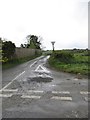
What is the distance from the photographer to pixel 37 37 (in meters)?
82.1

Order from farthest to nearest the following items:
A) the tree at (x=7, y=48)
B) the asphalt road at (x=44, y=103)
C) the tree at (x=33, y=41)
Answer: the tree at (x=33, y=41) → the tree at (x=7, y=48) → the asphalt road at (x=44, y=103)

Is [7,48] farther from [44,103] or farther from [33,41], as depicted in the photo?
[33,41]

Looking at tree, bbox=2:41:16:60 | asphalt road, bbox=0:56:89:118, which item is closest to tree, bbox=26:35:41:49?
tree, bbox=2:41:16:60

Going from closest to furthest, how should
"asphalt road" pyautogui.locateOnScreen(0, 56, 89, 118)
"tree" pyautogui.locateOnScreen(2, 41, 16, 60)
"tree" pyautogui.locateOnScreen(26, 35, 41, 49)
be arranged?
"asphalt road" pyautogui.locateOnScreen(0, 56, 89, 118) → "tree" pyautogui.locateOnScreen(2, 41, 16, 60) → "tree" pyautogui.locateOnScreen(26, 35, 41, 49)

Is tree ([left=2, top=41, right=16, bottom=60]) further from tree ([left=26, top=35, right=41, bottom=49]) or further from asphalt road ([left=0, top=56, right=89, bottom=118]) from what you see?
tree ([left=26, top=35, right=41, bottom=49])

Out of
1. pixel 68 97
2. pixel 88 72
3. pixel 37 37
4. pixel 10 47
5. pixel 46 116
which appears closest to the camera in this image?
pixel 46 116

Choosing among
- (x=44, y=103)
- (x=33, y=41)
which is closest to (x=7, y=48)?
(x=44, y=103)

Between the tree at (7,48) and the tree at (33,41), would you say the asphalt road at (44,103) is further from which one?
the tree at (33,41)

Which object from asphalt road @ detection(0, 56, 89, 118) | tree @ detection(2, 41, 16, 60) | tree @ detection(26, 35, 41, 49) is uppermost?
tree @ detection(26, 35, 41, 49)

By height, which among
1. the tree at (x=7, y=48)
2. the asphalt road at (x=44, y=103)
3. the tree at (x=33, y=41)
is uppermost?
the tree at (x=33, y=41)

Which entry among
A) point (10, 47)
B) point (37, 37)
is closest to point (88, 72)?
point (10, 47)

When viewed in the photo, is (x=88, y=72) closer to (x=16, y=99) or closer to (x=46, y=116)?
(x=16, y=99)

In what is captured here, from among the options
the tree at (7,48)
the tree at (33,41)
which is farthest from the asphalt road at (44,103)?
the tree at (33,41)

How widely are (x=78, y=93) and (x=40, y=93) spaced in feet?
5.86
